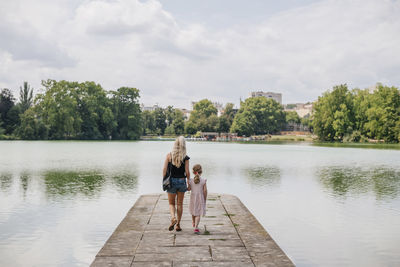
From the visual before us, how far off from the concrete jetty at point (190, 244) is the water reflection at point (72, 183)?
647 centimetres

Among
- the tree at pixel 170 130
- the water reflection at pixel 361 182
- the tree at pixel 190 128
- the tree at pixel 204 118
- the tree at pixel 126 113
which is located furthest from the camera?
the tree at pixel 170 130

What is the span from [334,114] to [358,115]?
5.21m

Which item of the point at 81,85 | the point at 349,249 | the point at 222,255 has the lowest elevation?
the point at 349,249

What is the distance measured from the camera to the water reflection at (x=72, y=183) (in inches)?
598

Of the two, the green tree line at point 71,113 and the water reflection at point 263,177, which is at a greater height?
the green tree line at point 71,113

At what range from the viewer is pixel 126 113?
3900 inches

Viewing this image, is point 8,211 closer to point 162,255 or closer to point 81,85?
point 162,255

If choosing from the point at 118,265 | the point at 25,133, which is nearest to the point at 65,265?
the point at 118,265

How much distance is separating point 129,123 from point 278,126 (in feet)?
205

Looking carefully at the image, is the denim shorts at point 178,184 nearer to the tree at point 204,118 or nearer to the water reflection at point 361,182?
the water reflection at point 361,182

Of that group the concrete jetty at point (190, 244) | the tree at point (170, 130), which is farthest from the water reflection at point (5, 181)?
the tree at point (170, 130)

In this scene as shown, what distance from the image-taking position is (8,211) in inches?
464

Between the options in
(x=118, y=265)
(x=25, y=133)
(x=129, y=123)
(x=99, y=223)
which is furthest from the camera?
(x=129, y=123)

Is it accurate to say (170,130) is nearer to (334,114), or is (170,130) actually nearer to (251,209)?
(334,114)
